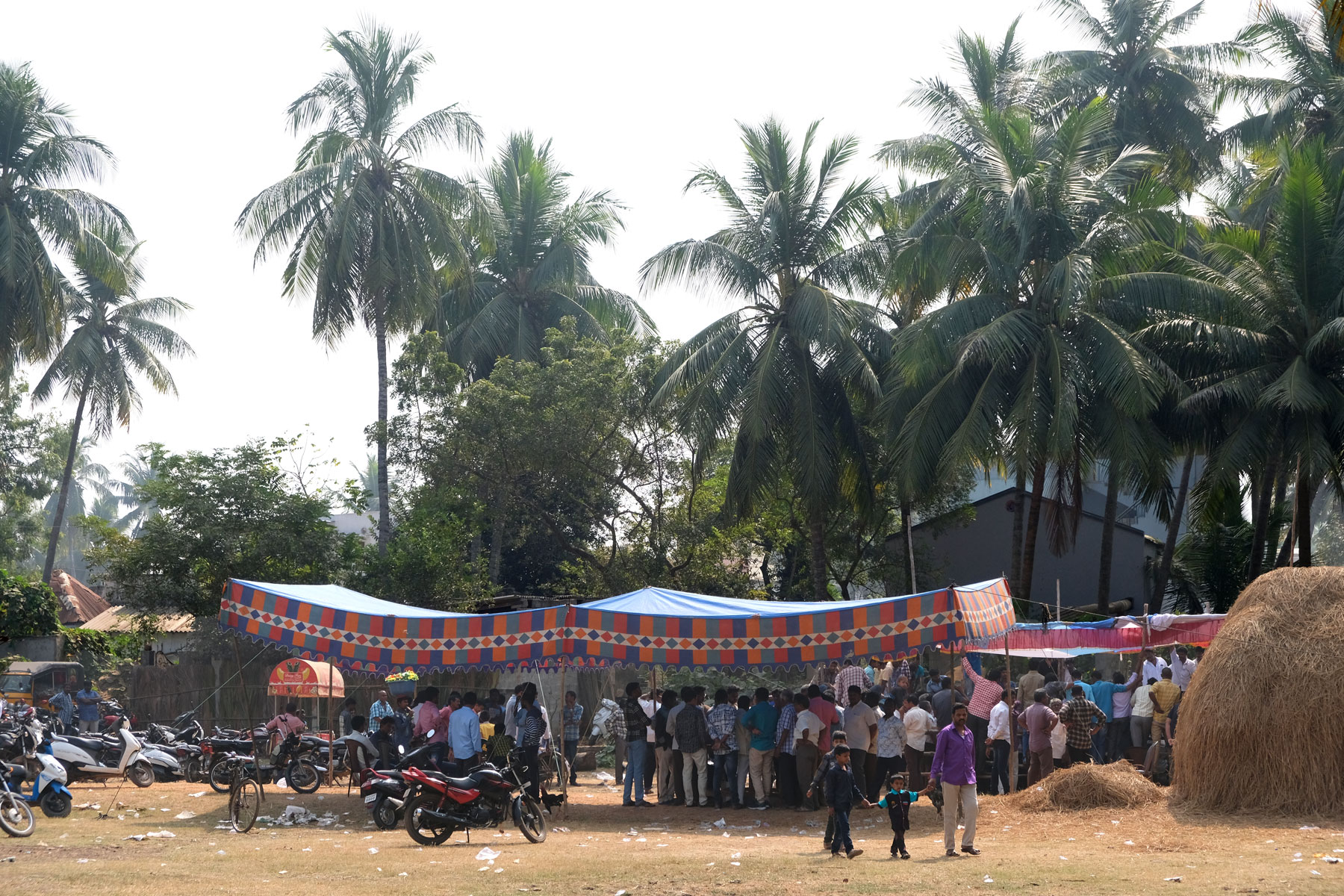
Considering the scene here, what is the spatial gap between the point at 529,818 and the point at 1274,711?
317 inches

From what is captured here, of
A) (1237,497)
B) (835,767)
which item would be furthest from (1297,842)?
(1237,497)

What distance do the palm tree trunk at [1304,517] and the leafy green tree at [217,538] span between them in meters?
19.3

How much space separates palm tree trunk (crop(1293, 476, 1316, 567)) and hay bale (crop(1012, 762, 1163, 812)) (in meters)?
10.5

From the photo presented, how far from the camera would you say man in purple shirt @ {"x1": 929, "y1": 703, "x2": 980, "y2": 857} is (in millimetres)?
12289

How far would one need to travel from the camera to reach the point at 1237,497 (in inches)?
1067

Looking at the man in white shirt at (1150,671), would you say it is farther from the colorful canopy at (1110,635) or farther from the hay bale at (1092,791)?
the hay bale at (1092,791)

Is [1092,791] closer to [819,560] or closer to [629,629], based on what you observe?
[629,629]

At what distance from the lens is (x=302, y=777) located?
18516mm

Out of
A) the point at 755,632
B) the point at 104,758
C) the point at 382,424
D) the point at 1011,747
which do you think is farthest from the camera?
the point at 382,424

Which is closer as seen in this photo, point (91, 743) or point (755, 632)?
point (755, 632)

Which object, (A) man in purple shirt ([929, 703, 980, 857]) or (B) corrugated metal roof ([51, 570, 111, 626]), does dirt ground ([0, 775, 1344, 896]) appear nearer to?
(A) man in purple shirt ([929, 703, 980, 857])

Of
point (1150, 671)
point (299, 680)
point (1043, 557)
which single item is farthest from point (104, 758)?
point (1043, 557)

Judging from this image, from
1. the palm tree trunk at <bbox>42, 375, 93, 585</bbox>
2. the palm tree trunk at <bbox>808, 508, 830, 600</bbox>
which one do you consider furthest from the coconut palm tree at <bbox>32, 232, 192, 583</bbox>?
the palm tree trunk at <bbox>808, 508, 830, 600</bbox>

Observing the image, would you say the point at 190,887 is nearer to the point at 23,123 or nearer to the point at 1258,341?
the point at 1258,341
